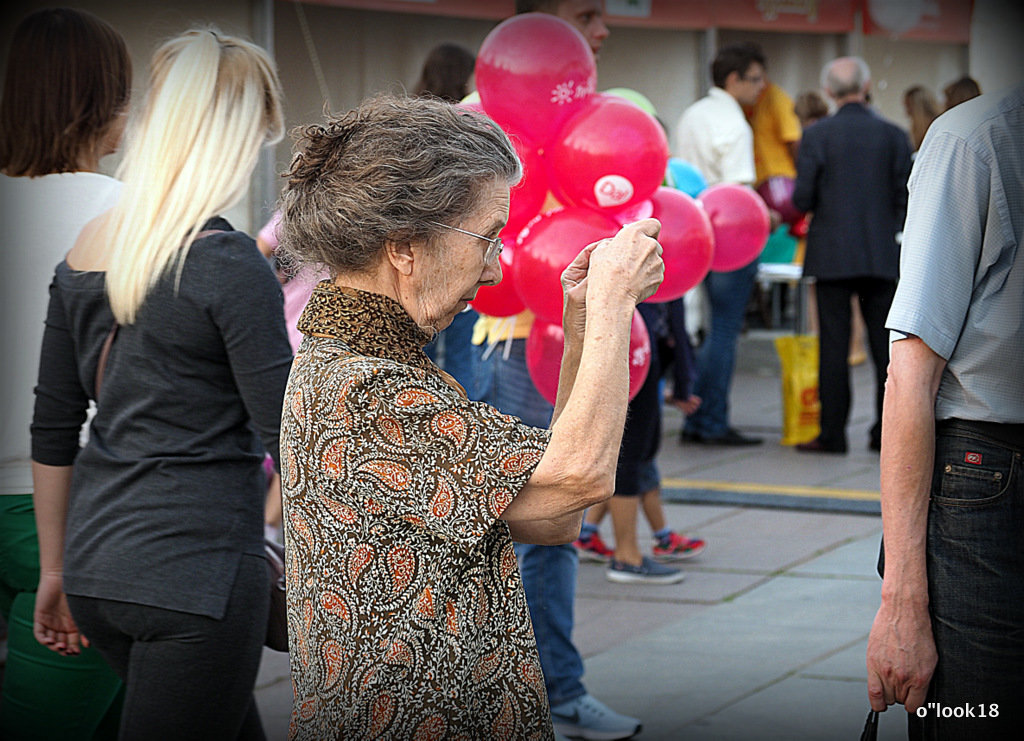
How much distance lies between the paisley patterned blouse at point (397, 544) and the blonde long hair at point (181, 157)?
2.10 feet

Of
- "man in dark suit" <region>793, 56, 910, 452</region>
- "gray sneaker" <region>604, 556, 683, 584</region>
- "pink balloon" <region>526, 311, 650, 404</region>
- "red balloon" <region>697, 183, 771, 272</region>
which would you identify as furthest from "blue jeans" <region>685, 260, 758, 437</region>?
"pink balloon" <region>526, 311, 650, 404</region>

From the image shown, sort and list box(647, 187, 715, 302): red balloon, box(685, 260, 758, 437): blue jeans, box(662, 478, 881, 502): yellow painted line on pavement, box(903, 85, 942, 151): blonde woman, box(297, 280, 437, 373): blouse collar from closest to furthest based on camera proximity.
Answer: box(297, 280, 437, 373): blouse collar → box(647, 187, 715, 302): red balloon → box(662, 478, 881, 502): yellow painted line on pavement → box(685, 260, 758, 437): blue jeans → box(903, 85, 942, 151): blonde woman

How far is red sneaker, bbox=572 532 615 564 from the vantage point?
230 inches

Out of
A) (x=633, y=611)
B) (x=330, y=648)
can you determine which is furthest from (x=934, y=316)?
(x=633, y=611)

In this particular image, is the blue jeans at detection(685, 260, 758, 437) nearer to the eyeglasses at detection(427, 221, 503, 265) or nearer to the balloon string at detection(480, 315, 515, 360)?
the balloon string at detection(480, 315, 515, 360)

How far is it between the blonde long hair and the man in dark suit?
562cm

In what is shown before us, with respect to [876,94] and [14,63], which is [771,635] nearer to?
[14,63]

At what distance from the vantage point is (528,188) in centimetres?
370

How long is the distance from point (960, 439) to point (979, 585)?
258 mm

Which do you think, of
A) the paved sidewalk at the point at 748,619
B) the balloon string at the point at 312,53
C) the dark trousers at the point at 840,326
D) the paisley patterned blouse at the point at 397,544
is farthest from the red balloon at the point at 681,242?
the balloon string at the point at 312,53

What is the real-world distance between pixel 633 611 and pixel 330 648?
11.0 ft

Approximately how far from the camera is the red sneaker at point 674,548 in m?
5.84

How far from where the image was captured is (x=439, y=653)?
6.39 ft

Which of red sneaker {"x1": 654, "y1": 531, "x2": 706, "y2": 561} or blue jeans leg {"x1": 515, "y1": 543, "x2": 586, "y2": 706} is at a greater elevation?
blue jeans leg {"x1": 515, "y1": 543, "x2": 586, "y2": 706}
